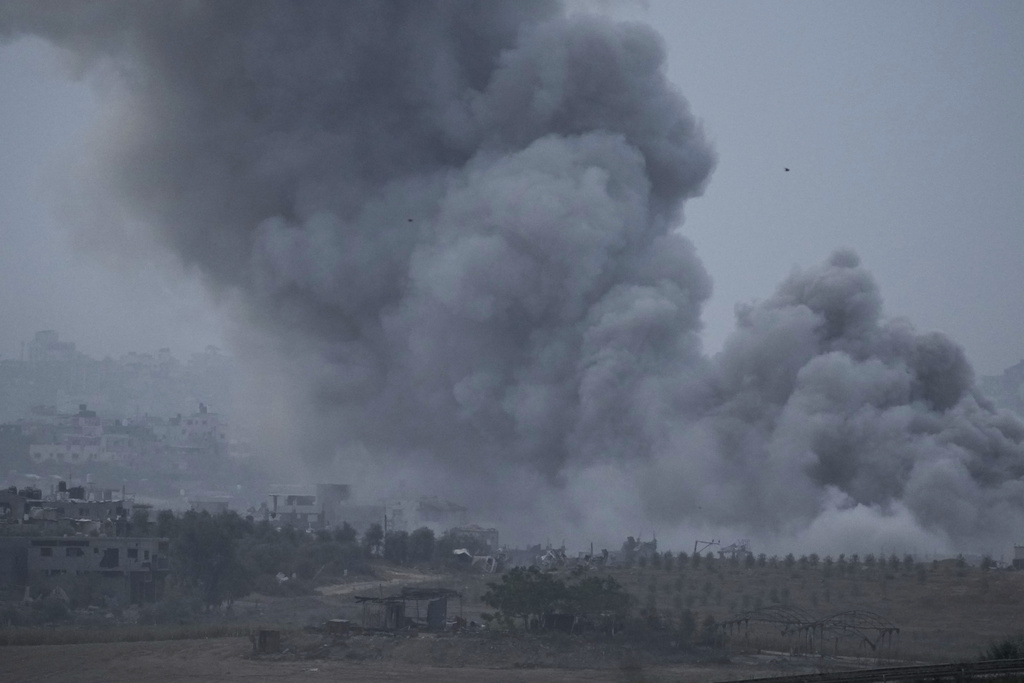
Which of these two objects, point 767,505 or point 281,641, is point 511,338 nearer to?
point 767,505

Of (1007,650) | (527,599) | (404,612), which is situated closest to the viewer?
(1007,650)

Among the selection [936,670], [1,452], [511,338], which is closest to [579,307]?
[511,338]

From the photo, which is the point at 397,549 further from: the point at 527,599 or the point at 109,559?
the point at 527,599

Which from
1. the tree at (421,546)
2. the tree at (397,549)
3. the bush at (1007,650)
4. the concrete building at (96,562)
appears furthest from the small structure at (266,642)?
the tree at (421,546)

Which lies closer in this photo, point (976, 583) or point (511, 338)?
point (976, 583)

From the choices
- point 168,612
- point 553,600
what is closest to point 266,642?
point 553,600

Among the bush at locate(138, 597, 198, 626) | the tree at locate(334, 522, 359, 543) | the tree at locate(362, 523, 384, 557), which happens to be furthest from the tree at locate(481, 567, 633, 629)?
the tree at locate(334, 522, 359, 543)
